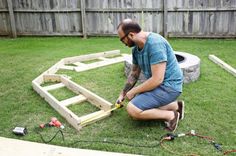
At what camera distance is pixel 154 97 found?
3236 millimetres

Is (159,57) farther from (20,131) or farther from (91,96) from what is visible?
(20,131)

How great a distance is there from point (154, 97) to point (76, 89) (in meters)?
1.67

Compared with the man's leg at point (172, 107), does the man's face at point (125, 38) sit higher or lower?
higher

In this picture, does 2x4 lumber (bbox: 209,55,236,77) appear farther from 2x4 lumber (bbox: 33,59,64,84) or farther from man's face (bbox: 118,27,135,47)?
2x4 lumber (bbox: 33,59,64,84)

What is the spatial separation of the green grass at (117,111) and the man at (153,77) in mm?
194

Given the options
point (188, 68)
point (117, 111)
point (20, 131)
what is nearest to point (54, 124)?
point (20, 131)

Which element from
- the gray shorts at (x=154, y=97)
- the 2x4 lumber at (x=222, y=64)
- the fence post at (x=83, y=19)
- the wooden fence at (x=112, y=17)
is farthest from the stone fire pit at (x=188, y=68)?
the fence post at (x=83, y=19)

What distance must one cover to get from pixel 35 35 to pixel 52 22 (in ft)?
2.44

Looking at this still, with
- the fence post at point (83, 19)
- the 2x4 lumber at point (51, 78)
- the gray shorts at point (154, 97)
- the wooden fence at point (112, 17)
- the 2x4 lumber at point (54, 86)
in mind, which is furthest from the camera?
the fence post at point (83, 19)

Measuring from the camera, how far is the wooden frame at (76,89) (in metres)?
3.54

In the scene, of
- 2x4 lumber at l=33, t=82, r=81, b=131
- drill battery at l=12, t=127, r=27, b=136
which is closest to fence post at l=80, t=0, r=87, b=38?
2x4 lumber at l=33, t=82, r=81, b=131

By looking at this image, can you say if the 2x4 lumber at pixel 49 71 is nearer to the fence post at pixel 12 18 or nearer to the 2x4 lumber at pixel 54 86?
the 2x4 lumber at pixel 54 86

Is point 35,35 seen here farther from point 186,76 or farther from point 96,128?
point 96,128

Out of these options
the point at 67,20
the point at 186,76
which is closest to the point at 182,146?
the point at 186,76
